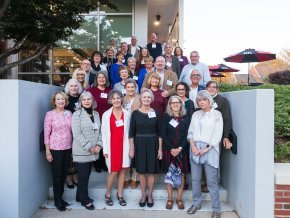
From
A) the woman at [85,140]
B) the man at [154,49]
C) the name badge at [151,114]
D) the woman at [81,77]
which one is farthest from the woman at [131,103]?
the man at [154,49]

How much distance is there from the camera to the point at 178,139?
470 cm

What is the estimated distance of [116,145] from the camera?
4.83 m

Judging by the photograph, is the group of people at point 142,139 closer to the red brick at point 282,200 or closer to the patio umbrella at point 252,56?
the red brick at point 282,200

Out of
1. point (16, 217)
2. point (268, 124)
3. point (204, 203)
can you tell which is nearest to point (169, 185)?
point (204, 203)

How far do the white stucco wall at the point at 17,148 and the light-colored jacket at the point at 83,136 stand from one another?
62 centimetres

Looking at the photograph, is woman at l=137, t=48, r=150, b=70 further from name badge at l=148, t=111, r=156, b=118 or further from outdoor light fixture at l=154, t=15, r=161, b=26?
outdoor light fixture at l=154, t=15, r=161, b=26

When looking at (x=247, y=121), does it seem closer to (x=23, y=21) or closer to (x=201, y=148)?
(x=201, y=148)

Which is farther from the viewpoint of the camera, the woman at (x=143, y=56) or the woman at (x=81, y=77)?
the woman at (x=143, y=56)

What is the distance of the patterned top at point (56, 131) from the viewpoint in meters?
4.68

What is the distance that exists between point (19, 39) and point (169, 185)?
5957 millimetres

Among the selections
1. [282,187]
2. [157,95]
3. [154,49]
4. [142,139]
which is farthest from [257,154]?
[154,49]

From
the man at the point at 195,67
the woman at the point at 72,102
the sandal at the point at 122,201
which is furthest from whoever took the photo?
the man at the point at 195,67

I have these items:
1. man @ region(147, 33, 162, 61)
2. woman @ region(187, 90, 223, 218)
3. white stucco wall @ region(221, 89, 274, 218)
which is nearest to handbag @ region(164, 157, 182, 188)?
woman @ region(187, 90, 223, 218)

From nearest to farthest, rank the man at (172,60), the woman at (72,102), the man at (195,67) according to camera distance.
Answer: the woman at (72,102) < the man at (195,67) < the man at (172,60)
